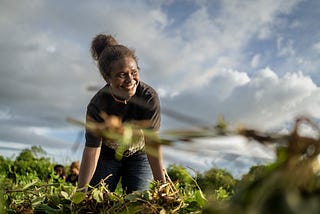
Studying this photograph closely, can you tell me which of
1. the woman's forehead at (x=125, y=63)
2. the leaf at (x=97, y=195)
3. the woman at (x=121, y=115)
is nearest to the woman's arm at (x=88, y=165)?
the woman at (x=121, y=115)

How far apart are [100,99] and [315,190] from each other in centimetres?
335

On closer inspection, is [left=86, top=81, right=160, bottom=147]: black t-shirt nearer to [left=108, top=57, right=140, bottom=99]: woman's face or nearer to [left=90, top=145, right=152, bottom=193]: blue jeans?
[left=108, top=57, right=140, bottom=99]: woman's face

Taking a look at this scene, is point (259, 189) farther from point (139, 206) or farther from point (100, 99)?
point (100, 99)

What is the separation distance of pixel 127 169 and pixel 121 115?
0.59 m

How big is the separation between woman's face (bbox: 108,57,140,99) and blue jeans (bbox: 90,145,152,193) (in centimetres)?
60

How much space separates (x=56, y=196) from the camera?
5.43 ft

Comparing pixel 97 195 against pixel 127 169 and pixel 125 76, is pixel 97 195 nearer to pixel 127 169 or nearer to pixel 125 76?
pixel 125 76

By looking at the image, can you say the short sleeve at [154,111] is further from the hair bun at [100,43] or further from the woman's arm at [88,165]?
the hair bun at [100,43]

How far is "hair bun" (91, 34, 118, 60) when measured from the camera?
4.97 m

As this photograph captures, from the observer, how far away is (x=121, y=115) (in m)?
3.83

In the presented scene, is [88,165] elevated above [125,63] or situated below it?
below

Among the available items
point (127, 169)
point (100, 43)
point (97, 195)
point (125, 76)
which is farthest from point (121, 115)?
point (97, 195)

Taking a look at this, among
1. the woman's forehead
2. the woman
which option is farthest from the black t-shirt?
the woman's forehead

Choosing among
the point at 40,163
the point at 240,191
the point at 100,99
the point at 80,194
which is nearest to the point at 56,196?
the point at 80,194
